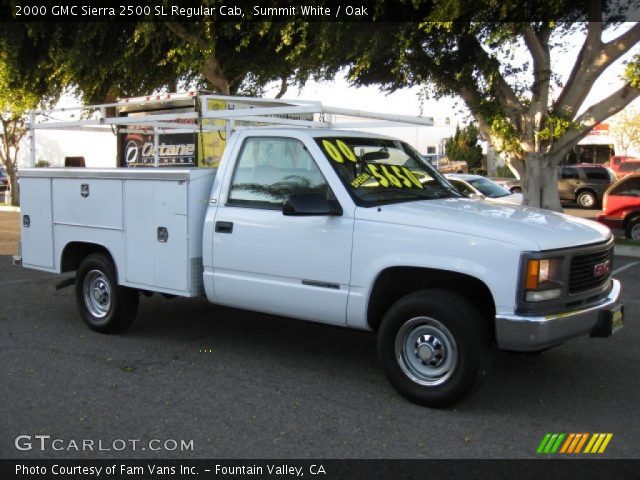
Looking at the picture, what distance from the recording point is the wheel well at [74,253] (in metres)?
6.75

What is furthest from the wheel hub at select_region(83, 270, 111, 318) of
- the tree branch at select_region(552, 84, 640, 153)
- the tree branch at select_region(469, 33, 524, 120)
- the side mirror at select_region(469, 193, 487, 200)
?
the tree branch at select_region(552, 84, 640, 153)

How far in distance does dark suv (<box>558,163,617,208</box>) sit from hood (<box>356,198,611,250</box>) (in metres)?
20.6

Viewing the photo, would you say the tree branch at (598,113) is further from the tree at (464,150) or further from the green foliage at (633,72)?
the tree at (464,150)

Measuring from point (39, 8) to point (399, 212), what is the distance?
43.4 ft

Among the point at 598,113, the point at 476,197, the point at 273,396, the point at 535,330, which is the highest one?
the point at 598,113

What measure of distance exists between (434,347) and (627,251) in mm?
8927

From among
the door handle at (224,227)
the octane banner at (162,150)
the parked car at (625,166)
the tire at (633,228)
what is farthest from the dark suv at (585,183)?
the door handle at (224,227)

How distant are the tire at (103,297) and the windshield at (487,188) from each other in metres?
10.8

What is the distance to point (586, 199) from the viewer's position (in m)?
24.4

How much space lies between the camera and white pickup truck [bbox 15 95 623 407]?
4301 mm

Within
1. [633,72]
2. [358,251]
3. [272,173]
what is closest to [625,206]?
[633,72]

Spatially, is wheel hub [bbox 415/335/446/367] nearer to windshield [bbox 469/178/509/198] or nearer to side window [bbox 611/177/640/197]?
side window [bbox 611/177/640/197]

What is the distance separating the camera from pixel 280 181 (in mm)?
5324

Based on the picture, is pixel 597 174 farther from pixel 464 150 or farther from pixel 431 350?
pixel 464 150
